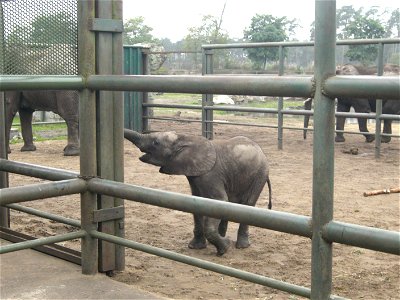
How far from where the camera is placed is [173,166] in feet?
14.3

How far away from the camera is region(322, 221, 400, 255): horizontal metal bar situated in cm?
171

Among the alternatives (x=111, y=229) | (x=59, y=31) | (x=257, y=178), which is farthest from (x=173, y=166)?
(x=59, y=31)

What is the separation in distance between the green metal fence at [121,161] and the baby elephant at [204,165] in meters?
1.03

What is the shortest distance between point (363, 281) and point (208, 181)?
1.22 metres

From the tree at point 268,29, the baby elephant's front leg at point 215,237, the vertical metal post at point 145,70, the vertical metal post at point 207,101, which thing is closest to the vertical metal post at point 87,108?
the baby elephant's front leg at point 215,237

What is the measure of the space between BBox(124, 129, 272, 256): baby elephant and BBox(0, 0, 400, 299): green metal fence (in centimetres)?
103

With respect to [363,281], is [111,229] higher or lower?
higher

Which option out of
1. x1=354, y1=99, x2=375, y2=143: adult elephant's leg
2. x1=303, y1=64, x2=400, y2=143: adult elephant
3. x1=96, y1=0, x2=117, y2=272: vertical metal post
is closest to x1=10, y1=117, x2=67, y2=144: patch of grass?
x1=303, y1=64, x2=400, y2=143: adult elephant

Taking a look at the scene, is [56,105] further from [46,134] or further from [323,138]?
[323,138]

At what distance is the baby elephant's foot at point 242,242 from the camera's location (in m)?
4.47

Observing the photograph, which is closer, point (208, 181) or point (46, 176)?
point (46, 176)

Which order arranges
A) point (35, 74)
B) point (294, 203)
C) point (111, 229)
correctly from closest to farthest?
point (35, 74), point (111, 229), point (294, 203)

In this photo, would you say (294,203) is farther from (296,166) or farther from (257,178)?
(296,166)

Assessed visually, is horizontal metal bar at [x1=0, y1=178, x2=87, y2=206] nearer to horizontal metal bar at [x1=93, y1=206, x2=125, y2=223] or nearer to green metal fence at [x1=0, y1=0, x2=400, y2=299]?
green metal fence at [x1=0, y1=0, x2=400, y2=299]
